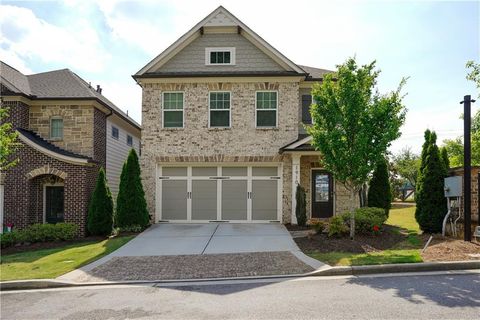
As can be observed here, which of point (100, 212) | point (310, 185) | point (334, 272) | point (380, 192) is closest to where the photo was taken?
point (334, 272)

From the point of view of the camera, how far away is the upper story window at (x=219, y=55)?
15945 millimetres

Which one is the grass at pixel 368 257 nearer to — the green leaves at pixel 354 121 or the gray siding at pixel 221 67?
the green leaves at pixel 354 121

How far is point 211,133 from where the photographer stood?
15461 mm

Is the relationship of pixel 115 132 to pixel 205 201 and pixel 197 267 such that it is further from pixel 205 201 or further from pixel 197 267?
pixel 197 267

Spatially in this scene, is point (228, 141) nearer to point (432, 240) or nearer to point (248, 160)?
point (248, 160)

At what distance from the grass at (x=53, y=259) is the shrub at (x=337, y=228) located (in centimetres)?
700

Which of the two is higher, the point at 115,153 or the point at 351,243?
the point at 115,153

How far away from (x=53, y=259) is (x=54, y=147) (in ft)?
21.9

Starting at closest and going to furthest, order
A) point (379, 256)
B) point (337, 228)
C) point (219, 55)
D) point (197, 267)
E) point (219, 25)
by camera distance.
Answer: point (197, 267) < point (379, 256) < point (337, 228) < point (219, 25) < point (219, 55)

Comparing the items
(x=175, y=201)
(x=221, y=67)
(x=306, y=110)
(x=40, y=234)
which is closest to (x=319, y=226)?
(x=306, y=110)

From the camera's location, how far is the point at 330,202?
1530 centimetres

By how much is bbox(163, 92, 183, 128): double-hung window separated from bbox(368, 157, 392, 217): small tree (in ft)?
30.1

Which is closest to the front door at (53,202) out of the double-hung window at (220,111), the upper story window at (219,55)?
the double-hung window at (220,111)

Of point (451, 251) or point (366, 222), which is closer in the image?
point (451, 251)
